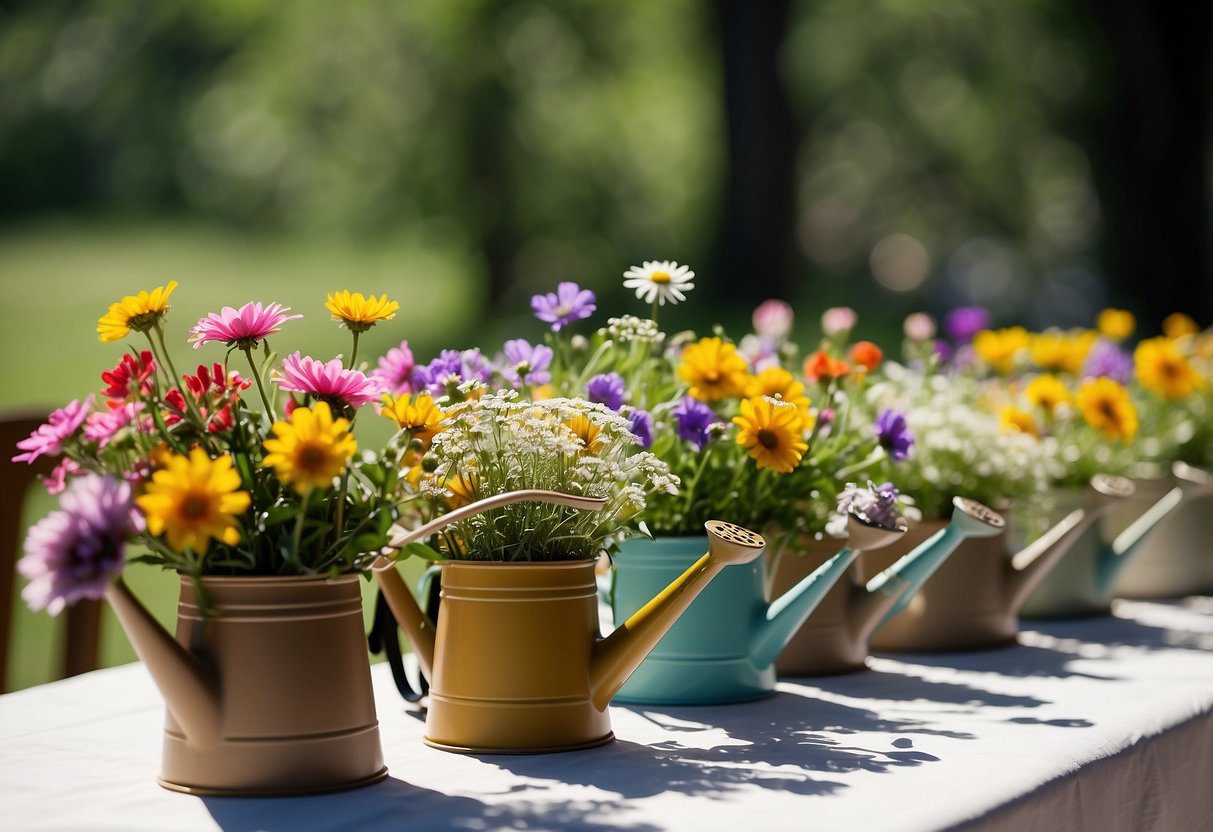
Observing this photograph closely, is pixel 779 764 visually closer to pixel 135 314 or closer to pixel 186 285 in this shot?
pixel 135 314

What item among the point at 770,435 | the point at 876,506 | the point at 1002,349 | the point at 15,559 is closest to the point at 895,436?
the point at 876,506

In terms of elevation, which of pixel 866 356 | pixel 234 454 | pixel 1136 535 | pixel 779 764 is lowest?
pixel 779 764

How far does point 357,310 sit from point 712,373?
394 mm

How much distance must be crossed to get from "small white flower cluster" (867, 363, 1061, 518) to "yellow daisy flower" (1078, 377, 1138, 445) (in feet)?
0.22

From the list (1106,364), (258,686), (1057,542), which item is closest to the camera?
(258,686)

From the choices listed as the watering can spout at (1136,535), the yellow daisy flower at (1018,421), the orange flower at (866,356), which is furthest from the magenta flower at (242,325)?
the watering can spout at (1136,535)

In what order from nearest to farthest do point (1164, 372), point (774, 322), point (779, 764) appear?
point (779, 764) → point (774, 322) → point (1164, 372)

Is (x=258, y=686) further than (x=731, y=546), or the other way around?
(x=731, y=546)

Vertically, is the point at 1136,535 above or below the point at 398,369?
below

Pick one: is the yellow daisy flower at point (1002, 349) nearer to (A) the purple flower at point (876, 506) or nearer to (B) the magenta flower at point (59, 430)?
(A) the purple flower at point (876, 506)

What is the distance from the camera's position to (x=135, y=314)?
88 centimetres

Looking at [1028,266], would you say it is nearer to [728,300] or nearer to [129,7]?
[728,300]

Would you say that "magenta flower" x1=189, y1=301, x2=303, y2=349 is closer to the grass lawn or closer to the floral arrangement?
the floral arrangement

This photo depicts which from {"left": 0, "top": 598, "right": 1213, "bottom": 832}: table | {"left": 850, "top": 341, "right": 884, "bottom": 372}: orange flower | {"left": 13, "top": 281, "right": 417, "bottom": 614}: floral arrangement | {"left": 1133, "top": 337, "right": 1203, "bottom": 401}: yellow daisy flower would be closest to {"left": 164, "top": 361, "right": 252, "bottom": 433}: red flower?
{"left": 13, "top": 281, "right": 417, "bottom": 614}: floral arrangement
